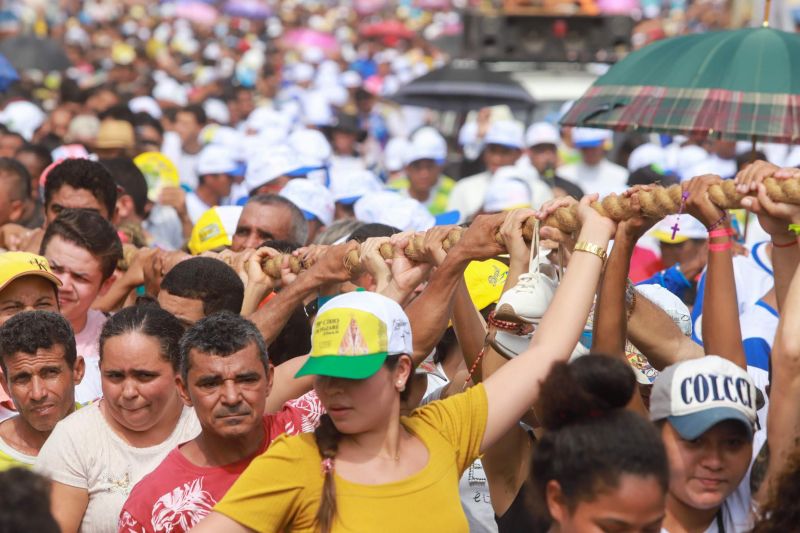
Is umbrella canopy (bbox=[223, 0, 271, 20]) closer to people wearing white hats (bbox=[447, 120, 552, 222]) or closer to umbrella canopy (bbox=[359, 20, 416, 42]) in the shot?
umbrella canopy (bbox=[359, 20, 416, 42])

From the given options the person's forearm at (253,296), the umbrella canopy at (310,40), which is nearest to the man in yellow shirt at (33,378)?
the person's forearm at (253,296)

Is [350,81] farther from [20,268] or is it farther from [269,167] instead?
[20,268]

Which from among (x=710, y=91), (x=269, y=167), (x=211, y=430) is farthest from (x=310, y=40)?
(x=211, y=430)

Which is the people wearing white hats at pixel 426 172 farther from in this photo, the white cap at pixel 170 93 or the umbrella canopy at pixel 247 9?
the umbrella canopy at pixel 247 9

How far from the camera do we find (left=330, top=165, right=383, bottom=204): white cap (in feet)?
32.3

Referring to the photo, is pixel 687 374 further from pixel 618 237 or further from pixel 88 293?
pixel 88 293

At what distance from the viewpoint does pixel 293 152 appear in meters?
9.85

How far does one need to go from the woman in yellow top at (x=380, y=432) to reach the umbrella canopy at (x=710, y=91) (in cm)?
209

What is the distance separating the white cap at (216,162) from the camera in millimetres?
11531

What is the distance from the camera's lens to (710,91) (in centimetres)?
593

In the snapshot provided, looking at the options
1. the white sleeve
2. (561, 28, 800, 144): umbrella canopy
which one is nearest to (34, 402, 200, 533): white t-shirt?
the white sleeve

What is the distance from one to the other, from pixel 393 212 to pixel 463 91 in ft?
25.0

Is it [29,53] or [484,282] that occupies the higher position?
[484,282]

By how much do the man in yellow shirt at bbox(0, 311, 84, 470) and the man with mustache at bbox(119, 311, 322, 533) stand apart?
2.25 feet
